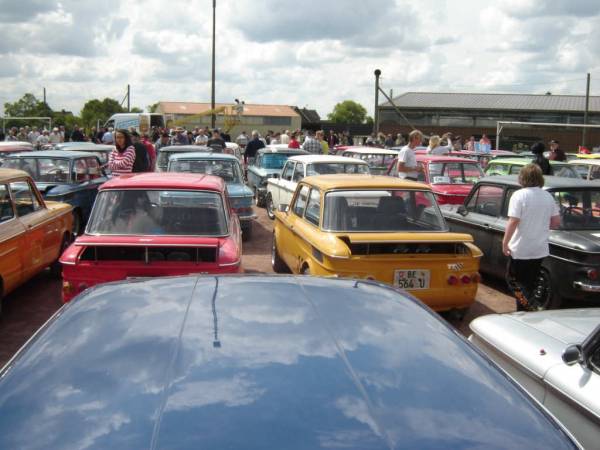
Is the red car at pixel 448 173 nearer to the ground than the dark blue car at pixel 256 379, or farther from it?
farther from it

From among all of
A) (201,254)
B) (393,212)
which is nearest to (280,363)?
(201,254)

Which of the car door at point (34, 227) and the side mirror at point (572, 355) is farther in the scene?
the car door at point (34, 227)

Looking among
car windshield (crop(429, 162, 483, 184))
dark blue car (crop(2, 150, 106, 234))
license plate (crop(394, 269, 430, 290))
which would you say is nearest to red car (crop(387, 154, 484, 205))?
car windshield (crop(429, 162, 483, 184))

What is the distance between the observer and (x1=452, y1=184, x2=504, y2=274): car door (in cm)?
792

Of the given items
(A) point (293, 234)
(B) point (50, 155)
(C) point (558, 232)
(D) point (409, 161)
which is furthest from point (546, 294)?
(B) point (50, 155)

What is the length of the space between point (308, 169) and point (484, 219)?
473cm

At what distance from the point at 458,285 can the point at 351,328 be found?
402 cm

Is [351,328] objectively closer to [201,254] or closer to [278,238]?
[201,254]

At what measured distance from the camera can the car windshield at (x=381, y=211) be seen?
6.36 m

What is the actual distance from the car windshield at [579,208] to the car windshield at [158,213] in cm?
385

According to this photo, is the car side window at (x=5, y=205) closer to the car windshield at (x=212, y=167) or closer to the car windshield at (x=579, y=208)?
the car windshield at (x=212, y=167)

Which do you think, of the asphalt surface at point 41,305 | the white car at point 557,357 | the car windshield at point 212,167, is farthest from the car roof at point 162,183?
the car windshield at point 212,167

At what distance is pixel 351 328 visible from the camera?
2.21 meters

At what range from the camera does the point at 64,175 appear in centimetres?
1043
